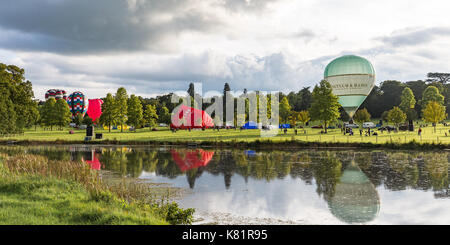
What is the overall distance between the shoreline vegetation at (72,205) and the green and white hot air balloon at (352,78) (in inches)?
2313

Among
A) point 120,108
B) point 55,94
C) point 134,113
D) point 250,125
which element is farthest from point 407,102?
point 55,94

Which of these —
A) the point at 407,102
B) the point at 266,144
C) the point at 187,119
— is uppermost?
the point at 407,102

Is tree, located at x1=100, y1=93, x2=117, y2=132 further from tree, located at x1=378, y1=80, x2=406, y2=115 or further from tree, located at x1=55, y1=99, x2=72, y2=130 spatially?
tree, located at x1=378, y1=80, x2=406, y2=115

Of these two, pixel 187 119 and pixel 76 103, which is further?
pixel 76 103

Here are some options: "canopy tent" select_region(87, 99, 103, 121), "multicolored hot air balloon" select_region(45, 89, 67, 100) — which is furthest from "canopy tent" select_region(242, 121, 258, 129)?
"multicolored hot air balloon" select_region(45, 89, 67, 100)

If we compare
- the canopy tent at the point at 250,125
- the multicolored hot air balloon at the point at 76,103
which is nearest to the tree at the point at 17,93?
the canopy tent at the point at 250,125

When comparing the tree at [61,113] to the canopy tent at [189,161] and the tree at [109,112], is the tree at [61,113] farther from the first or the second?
the canopy tent at [189,161]

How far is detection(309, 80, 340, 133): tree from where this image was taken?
59125 millimetres

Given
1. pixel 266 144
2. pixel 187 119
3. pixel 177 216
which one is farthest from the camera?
pixel 187 119

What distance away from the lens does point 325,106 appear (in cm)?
5966

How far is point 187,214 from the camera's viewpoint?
39.7 feet

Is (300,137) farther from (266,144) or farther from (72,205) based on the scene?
(72,205)

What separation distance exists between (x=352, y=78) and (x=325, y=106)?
12.6m
